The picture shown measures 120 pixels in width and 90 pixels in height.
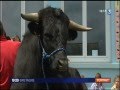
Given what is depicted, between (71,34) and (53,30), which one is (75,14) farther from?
(53,30)

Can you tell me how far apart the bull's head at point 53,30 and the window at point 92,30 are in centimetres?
955

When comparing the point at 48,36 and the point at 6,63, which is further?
the point at 6,63

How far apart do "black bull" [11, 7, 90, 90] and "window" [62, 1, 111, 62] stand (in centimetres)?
958

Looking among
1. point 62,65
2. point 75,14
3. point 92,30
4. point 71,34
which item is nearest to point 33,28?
point 71,34

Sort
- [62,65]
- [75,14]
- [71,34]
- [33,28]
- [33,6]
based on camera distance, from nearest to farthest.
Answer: [62,65] < [33,28] < [71,34] < [33,6] < [75,14]

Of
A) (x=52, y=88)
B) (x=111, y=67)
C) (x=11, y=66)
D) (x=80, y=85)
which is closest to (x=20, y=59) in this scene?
(x=11, y=66)

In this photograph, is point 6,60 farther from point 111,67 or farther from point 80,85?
point 111,67

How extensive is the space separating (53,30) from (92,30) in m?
10.0

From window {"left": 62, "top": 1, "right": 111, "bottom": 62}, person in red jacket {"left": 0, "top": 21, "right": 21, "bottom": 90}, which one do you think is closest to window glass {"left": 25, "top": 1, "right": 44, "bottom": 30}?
window {"left": 62, "top": 1, "right": 111, "bottom": 62}

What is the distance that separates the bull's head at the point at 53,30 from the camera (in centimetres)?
643

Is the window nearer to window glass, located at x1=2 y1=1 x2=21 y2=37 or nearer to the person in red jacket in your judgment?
window glass, located at x1=2 y1=1 x2=21 y2=37

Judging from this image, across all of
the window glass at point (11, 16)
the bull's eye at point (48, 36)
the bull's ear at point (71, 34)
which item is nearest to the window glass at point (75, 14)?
the window glass at point (11, 16)

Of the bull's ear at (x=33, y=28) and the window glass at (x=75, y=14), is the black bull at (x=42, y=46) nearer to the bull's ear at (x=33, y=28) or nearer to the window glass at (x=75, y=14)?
the bull's ear at (x=33, y=28)

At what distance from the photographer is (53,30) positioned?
21.9ft
